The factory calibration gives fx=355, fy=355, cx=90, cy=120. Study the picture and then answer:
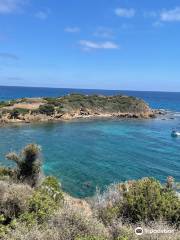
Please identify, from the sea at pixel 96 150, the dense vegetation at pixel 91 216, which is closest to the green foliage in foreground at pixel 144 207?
the dense vegetation at pixel 91 216

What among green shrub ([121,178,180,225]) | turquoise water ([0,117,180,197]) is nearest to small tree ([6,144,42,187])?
turquoise water ([0,117,180,197])

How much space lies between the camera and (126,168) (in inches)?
1804

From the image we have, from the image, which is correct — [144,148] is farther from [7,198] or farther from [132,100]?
[132,100]

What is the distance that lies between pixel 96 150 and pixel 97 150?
0.54ft

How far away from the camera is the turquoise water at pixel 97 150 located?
41594 millimetres

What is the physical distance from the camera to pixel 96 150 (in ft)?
189

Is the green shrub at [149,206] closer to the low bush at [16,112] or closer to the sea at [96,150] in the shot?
the sea at [96,150]

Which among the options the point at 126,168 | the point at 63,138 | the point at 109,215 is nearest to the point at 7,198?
the point at 109,215

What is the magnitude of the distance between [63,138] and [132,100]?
5544cm

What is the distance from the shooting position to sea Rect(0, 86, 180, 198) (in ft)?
135

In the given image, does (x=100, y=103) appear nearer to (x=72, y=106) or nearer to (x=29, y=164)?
(x=72, y=106)

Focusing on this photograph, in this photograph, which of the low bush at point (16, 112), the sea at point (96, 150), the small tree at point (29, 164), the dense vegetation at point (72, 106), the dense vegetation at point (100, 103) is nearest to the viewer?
the small tree at point (29, 164)

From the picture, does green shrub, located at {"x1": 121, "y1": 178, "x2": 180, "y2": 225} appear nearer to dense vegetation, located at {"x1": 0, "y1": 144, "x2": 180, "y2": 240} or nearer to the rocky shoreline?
dense vegetation, located at {"x1": 0, "y1": 144, "x2": 180, "y2": 240}

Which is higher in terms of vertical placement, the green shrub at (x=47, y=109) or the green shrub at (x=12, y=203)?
the green shrub at (x=12, y=203)
